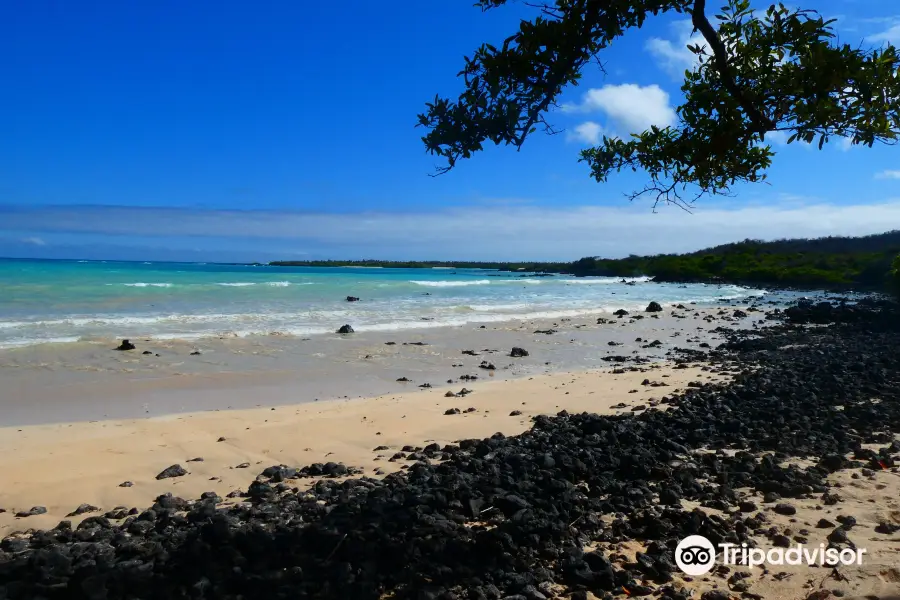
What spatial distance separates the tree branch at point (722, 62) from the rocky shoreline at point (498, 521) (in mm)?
2862

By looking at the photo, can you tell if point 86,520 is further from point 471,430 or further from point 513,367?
point 513,367

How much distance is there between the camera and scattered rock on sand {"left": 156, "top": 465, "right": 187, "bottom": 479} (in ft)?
18.2

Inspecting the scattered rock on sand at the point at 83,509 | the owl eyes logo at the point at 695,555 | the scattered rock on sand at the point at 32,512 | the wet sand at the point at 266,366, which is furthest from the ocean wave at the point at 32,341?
the owl eyes logo at the point at 695,555

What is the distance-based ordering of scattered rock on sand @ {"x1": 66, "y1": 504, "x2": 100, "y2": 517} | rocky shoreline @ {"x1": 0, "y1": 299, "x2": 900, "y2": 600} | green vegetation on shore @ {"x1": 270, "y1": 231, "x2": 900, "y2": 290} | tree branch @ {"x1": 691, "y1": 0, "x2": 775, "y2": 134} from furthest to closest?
green vegetation on shore @ {"x1": 270, "y1": 231, "x2": 900, "y2": 290}
scattered rock on sand @ {"x1": 66, "y1": 504, "x2": 100, "y2": 517}
tree branch @ {"x1": 691, "y1": 0, "x2": 775, "y2": 134}
rocky shoreline @ {"x1": 0, "y1": 299, "x2": 900, "y2": 600}

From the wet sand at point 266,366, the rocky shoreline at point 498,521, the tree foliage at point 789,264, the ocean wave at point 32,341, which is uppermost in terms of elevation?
the tree foliage at point 789,264

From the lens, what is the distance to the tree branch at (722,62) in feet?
14.3

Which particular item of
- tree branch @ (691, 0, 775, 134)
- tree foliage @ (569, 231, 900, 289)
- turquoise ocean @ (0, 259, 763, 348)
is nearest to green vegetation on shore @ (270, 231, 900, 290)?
tree foliage @ (569, 231, 900, 289)

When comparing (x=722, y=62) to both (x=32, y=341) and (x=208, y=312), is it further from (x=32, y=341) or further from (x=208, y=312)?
(x=208, y=312)

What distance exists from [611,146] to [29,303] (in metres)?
24.9

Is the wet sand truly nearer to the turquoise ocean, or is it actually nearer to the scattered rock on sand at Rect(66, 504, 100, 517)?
the turquoise ocean

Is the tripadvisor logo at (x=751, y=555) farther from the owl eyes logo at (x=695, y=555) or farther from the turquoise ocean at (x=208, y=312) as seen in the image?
the turquoise ocean at (x=208, y=312)

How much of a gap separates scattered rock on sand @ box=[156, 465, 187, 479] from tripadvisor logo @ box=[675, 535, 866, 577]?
14.4 feet

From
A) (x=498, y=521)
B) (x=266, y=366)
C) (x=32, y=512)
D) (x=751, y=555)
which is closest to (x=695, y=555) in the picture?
(x=751, y=555)

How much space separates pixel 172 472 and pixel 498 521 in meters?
3.29
